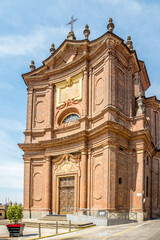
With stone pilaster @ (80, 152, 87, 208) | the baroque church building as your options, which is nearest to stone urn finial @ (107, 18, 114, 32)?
the baroque church building

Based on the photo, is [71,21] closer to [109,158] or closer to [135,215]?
[109,158]

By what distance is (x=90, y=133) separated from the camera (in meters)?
27.0

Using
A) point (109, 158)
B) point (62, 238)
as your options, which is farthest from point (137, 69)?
point (62, 238)

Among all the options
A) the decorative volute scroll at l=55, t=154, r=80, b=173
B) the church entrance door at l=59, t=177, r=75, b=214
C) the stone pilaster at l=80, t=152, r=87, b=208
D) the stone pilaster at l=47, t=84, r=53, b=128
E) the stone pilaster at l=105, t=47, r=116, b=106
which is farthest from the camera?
the stone pilaster at l=47, t=84, r=53, b=128

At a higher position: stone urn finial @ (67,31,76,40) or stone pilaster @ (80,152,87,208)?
stone urn finial @ (67,31,76,40)

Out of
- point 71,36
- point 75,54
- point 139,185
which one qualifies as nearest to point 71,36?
point 71,36

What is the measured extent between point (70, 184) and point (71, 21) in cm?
1902

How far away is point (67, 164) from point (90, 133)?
14.2 ft

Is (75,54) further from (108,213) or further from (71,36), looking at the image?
(108,213)

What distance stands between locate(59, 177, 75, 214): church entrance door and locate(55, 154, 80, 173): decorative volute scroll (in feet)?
2.85

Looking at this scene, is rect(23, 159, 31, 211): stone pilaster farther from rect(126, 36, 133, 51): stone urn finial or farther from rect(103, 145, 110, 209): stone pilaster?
rect(126, 36, 133, 51): stone urn finial

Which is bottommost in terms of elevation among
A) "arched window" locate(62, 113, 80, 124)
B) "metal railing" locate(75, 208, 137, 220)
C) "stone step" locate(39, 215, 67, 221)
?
"stone step" locate(39, 215, 67, 221)

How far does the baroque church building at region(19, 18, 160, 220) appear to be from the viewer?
24766mm

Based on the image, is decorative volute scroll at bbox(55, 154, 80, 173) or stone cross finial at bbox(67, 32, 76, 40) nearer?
decorative volute scroll at bbox(55, 154, 80, 173)
